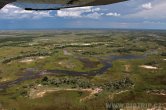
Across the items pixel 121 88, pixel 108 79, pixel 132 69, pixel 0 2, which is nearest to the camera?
pixel 0 2

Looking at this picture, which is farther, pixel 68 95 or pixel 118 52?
pixel 118 52

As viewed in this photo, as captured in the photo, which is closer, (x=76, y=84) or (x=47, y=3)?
(x=47, y=3)

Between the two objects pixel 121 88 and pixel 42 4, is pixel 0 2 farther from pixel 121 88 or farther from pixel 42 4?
pixel 121 88

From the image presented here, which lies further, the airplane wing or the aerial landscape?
the aerial landscape

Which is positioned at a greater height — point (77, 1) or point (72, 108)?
point (77, 1)

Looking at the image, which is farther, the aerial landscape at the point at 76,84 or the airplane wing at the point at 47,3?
the aerial landscape at the point at 76,84

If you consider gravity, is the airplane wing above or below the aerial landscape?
above

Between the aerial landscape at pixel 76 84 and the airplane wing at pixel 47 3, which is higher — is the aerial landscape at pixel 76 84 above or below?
below

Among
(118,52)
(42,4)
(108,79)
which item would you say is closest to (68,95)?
(108,79)

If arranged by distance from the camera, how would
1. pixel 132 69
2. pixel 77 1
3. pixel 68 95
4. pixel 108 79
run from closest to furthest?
1. pixel 77 1
2. pixel 68 95
3. pixel 108 79
4. pixel 132 69

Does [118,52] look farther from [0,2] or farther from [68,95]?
[0,2]

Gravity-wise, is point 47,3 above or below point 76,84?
above
